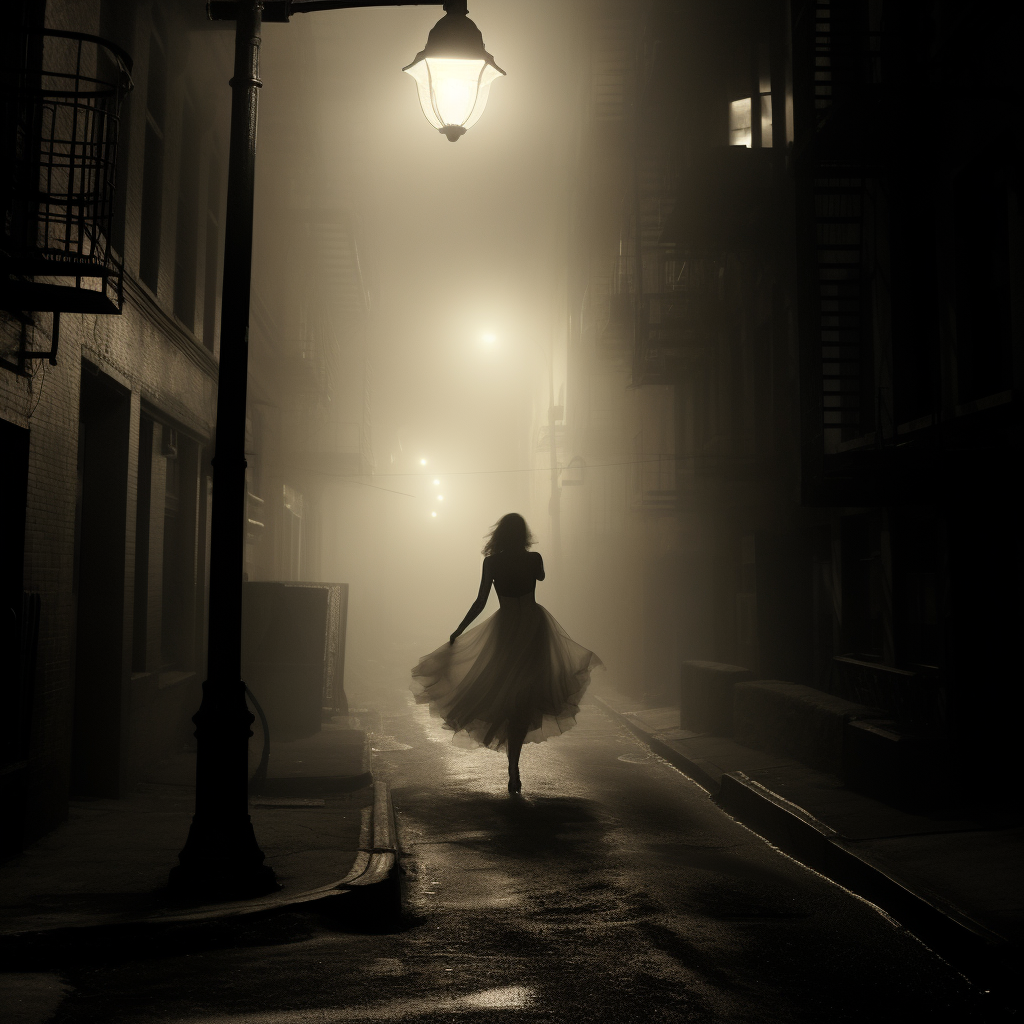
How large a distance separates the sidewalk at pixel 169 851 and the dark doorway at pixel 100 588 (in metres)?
0.45

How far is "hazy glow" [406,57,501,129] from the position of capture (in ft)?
23.5

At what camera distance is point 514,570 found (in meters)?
10.3

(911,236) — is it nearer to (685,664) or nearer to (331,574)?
(685,664)

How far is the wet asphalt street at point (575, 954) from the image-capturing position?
448 centimetres

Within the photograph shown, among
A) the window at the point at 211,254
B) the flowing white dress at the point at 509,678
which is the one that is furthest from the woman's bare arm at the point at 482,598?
the window at the point at 211,254

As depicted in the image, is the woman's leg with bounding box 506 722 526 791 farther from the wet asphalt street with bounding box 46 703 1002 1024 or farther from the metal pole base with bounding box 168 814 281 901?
the metal pole base with bounding box 168 814 281 901

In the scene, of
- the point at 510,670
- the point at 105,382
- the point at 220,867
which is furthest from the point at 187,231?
the point at 220,867

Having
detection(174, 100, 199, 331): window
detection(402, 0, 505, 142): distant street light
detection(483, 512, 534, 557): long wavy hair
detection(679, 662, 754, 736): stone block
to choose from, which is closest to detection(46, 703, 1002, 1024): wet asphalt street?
detection(483, 512, 534, 557): long wavy hair

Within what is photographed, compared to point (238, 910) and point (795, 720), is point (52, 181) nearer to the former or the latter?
point (238, 910)

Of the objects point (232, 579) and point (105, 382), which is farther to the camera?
point (105, 382)

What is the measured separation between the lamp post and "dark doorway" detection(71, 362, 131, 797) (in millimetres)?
3942

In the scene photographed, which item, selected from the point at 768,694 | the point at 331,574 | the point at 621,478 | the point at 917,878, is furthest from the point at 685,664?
the point at 331,574

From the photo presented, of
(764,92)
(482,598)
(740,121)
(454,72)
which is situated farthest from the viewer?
(740,121)

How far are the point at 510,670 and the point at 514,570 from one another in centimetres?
90
